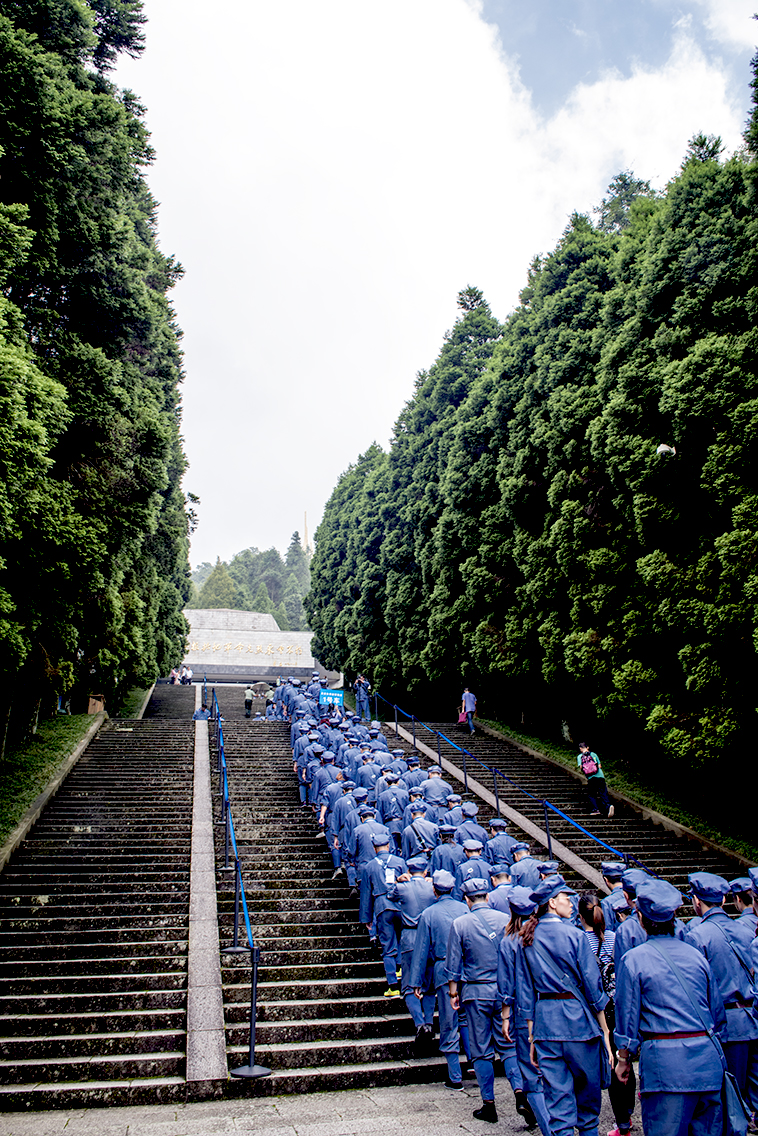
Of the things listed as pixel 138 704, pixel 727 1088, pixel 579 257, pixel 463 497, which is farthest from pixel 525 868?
Result: pixel 138 704

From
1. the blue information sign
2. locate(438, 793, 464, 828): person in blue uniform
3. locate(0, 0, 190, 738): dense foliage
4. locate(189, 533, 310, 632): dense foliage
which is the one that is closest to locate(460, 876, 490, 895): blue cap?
locate(438, 793, 464, 828): person in blue uniform

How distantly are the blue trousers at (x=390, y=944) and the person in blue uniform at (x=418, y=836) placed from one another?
908 mm

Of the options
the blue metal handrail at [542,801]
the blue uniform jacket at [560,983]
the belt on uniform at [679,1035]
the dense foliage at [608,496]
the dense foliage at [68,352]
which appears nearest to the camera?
the belt on uniform at [679,1035]

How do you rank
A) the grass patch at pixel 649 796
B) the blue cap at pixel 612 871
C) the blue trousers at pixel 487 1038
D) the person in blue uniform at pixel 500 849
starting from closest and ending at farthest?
the blue trousers at pixel 487 1038 → the blue cap at pixel 612 871 → the person in blue uniform at pixel 500 849 → the grass patch at pixel 649 796

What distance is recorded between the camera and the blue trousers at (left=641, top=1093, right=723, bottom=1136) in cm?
376

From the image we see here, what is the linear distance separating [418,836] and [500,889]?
6.79ft

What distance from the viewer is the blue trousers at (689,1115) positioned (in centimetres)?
376

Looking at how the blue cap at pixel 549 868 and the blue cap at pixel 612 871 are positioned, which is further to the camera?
the blue cap at pixel 612 871

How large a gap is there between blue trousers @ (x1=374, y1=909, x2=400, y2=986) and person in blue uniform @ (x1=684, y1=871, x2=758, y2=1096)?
3.08 meters

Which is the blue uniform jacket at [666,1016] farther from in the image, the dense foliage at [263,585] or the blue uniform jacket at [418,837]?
the dense foliage at [263,585]

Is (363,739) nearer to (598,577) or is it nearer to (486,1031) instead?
(598,577)

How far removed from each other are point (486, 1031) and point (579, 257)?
1861 centimetres

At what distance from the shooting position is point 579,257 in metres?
19.6

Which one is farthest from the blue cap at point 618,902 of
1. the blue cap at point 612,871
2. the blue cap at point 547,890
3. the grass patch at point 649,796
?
the grass patch at point 649,796
